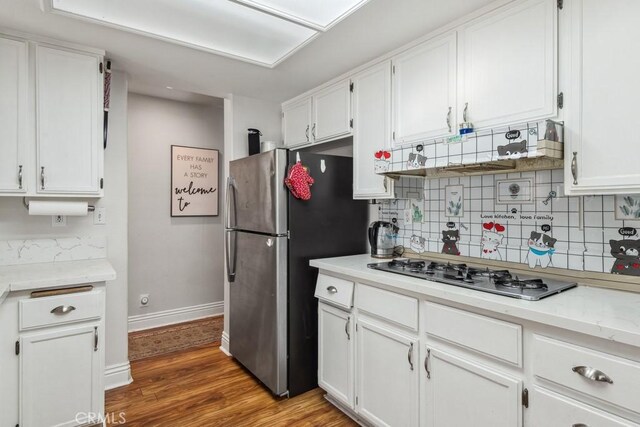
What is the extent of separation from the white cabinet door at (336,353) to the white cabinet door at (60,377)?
1325 mm

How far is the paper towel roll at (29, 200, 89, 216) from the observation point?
216cm

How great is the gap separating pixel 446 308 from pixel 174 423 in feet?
5.81

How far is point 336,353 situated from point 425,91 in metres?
1.71

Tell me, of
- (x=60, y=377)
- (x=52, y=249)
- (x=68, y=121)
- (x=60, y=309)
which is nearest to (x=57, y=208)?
(x=52, y=249)

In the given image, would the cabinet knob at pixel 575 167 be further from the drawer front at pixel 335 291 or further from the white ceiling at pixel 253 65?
the drawer front at pixel 335 291

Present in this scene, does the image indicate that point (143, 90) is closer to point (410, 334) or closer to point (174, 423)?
point (174, 423)

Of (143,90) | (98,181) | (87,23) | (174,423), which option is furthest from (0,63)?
(174,423)

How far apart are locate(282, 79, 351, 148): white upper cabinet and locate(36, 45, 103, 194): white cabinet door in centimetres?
153

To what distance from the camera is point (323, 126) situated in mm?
2883

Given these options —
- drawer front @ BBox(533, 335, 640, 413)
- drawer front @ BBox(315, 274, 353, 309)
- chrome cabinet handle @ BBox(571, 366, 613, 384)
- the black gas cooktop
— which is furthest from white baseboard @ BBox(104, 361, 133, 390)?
chrome cabinet handle @ BBox(571, 366, 613, 384)

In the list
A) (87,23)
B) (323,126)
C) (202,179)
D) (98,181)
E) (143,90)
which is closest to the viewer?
(87,23)

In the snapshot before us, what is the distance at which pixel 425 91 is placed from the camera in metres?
2.09

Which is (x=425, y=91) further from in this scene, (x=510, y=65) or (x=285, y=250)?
(x=285, y=250)

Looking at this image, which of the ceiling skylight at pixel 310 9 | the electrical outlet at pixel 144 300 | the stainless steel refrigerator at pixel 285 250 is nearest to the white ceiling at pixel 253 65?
the ceiling skylight at pixel 310 9
